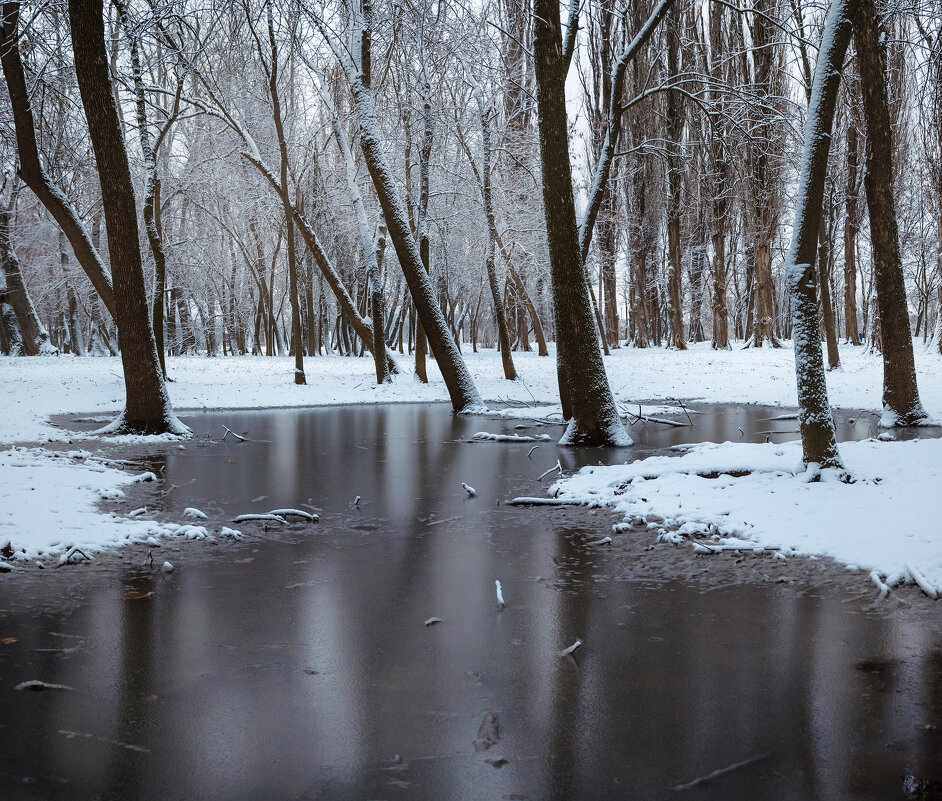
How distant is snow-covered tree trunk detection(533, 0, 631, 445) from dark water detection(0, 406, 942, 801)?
Result: 4.64 meters

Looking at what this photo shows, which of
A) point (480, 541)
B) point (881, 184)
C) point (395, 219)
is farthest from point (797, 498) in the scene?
point (395, 219)

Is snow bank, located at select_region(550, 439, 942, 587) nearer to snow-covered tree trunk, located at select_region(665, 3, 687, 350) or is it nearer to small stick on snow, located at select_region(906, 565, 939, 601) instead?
small stick on snow, located at select_region(906, 565, 939, 601)

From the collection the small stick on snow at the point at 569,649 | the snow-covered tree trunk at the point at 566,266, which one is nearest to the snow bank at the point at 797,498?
the snow-covered tree trunk at the point at 566,266

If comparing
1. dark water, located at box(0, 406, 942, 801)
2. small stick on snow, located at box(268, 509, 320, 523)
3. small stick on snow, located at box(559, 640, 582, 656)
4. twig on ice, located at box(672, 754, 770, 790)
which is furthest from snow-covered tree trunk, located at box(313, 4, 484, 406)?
twig on ice, located at box(672, 754, 770, 790)

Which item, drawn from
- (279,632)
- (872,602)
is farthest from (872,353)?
(279,632)

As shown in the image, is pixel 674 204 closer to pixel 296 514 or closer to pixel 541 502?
pixel 541 502

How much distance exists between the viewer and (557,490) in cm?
778

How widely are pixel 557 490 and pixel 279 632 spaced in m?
4.10

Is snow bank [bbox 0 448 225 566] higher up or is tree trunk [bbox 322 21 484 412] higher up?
tree trunk [bbox 322 21 484 412]

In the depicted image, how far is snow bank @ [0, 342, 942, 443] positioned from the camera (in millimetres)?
16344

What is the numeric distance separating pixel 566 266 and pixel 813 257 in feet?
12.8

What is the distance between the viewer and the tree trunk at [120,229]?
11148 millimetres

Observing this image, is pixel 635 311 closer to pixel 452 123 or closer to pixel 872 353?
pixel 872 353

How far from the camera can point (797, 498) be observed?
659cm
